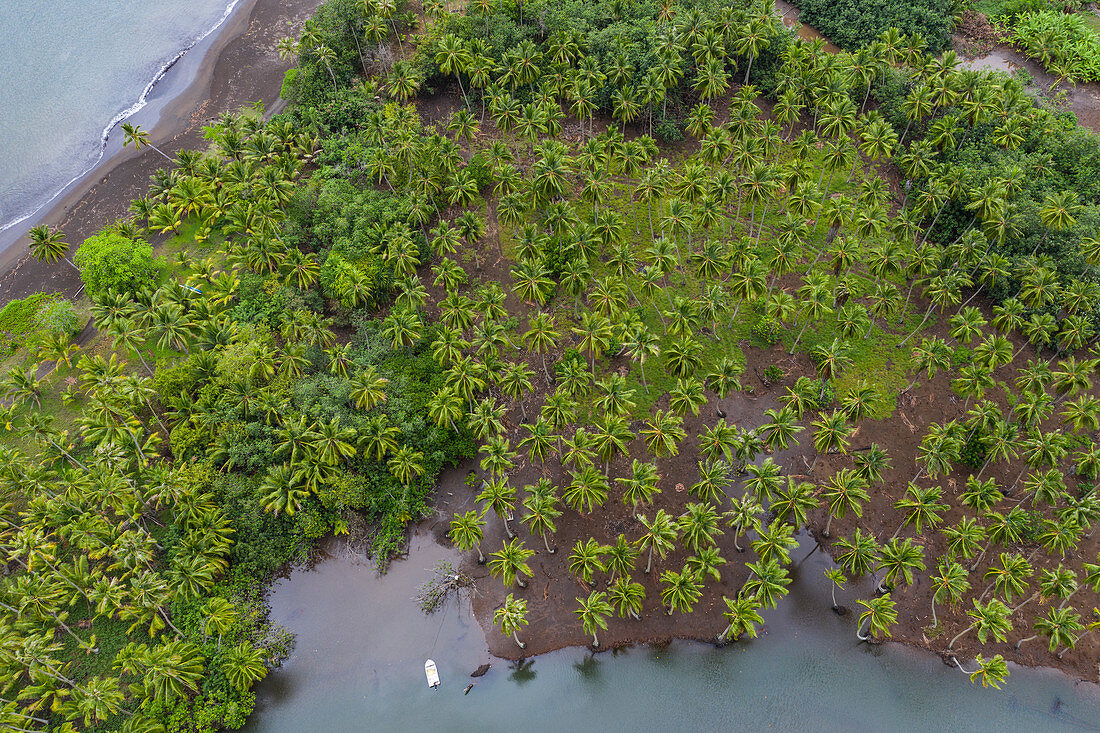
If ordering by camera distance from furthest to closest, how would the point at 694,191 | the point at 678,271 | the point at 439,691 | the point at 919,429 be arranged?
the point at 678,271 < the point at 694,191 < the point at 919,429 < the point at 439,691

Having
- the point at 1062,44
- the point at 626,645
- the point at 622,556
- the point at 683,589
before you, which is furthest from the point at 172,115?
the point at 1062,44

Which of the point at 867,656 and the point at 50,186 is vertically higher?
the point at 50,186

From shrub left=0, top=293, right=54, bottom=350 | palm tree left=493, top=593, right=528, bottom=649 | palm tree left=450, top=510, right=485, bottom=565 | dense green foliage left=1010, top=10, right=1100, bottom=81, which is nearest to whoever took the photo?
palm tree left=493, top=593, right=528, bottom=649

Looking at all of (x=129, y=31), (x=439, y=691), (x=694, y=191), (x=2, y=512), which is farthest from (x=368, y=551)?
(x=129, y=31)

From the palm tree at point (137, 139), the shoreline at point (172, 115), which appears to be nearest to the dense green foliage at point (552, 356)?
the shoreline at point (172, 115)

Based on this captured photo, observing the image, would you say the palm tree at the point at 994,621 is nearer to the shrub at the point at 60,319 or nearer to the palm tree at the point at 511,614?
the palm tree at the point at 511,614

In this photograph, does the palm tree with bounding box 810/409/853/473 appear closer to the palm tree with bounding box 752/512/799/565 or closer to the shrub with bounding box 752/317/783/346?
the palm tree with bounding box 752/512/799/565

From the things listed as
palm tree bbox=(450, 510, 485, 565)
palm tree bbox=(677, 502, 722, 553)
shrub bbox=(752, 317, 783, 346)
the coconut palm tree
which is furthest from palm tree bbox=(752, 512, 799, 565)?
shrub bbox=(752, 317, 783, 346)

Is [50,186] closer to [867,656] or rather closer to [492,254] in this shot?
[492,254]
